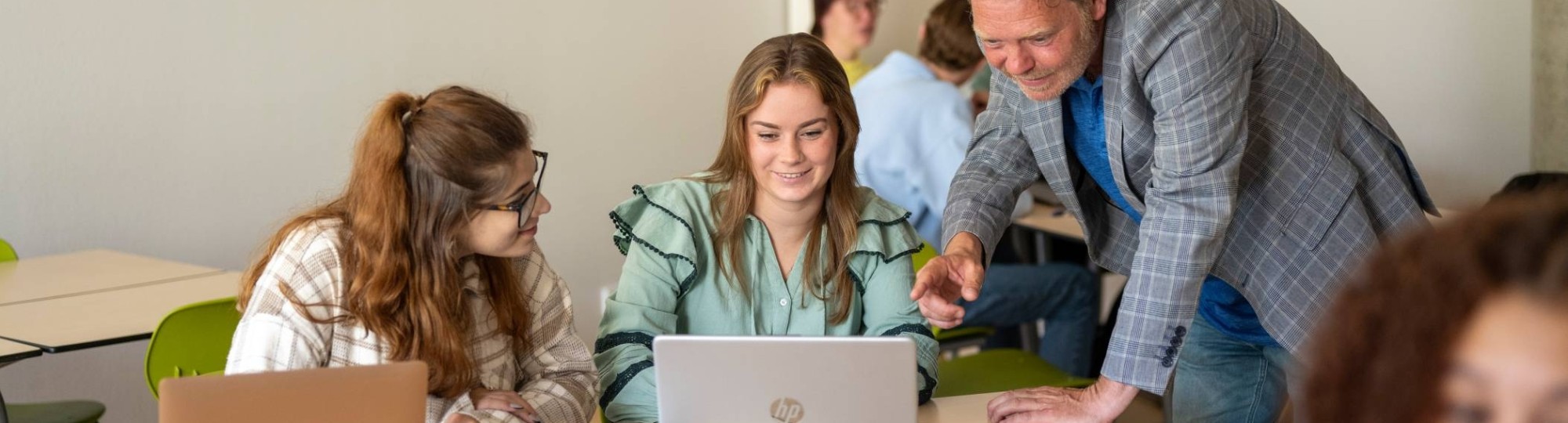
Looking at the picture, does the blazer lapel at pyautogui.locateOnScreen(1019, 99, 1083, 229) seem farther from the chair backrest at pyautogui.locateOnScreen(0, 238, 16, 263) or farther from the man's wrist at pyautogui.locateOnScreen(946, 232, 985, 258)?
the chair backrest at pyautogui.locateOnScreen(0, 238, 16, 263)

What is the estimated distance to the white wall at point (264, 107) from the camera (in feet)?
11.5

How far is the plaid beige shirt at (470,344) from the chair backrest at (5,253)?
5.63ft

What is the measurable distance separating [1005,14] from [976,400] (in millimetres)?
587

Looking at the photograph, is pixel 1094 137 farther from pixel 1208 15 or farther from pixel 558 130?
pixel 558 130

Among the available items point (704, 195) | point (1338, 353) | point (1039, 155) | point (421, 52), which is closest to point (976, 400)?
point (1039, 155)

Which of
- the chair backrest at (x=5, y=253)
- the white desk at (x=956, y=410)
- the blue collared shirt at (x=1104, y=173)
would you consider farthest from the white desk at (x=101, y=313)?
the blue collared shirt at (x=1104, y=173)

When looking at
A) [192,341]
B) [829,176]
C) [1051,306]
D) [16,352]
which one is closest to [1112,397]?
[829,176]

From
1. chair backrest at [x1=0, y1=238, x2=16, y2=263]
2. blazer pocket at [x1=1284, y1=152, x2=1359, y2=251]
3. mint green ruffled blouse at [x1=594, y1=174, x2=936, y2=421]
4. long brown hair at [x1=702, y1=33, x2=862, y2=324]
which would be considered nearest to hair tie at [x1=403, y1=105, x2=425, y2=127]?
mint green ruffled blouse at [x1=594, y1=174, x2=936, y2=421]

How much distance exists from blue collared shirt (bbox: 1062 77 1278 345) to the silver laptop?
1.56 feet

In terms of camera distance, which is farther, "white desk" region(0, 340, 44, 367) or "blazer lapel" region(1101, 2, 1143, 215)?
"white desk" region(0, 340, 44, 367)

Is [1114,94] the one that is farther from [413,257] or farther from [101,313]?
[101,313]

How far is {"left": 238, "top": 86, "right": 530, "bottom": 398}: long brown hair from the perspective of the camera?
1906mm

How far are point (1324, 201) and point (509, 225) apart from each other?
3.59ft

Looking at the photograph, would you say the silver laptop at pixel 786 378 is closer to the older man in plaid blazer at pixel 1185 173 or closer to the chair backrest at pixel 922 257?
the older man in plaid blazer at pixel 1185 173
